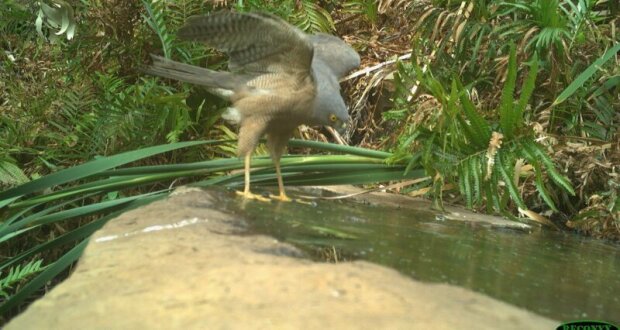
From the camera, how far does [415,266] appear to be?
7.04 feet

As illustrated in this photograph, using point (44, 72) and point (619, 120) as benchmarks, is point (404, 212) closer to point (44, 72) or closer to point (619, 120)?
point (619, 120)

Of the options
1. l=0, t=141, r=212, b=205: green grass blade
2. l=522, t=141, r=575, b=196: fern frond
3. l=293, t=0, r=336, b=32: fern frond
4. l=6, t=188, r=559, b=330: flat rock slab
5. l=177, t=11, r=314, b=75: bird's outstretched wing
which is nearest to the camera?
l=6, t=188, r=559, b=330: flat rock slab

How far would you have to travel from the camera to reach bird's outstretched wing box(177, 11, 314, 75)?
11.3 ft

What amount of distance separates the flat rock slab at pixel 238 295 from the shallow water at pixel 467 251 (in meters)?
0.17

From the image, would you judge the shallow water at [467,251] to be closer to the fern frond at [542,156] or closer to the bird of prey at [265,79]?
the fern frond at [542,156]

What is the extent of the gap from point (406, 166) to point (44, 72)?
14.4ft

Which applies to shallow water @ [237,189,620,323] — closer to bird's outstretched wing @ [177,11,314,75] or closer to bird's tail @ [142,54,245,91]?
bird's outstretched wing @ [177,11,314,75]

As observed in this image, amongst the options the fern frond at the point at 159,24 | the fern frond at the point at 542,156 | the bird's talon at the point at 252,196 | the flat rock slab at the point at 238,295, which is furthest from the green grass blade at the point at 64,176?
the fern frond at the point at 159,24

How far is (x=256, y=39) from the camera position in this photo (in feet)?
11.8

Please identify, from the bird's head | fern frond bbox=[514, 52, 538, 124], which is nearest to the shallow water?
the bird's head

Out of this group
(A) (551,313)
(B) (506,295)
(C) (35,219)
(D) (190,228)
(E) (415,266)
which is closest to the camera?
(A) (551,313)

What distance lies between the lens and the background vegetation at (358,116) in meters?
3.78

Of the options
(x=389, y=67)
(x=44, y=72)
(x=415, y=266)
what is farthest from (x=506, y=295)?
(x=44, y=72)

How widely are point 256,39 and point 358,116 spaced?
9.48ft
